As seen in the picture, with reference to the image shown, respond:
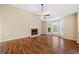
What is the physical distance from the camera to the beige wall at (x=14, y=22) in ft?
21.2

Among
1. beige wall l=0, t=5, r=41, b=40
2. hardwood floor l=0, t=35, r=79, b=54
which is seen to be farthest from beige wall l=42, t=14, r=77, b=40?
beige wall l=0, t=5, r=41, b=40

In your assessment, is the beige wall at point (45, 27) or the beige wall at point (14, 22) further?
the beige wall at point (45, 27)

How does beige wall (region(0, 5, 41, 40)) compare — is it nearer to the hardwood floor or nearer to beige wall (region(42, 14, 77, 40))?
the hardwood floor

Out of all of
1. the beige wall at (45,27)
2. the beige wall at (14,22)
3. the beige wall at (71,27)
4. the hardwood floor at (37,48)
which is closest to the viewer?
the hardwood floor at (37,48)

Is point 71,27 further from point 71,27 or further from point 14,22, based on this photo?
point 14,22

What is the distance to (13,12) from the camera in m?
7.31

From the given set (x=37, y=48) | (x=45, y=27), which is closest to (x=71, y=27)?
(x=37, y=48)

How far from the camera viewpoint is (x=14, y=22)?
7449 mm

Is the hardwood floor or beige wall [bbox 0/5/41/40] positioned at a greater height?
beige wall [bbox 0/5/41/40]

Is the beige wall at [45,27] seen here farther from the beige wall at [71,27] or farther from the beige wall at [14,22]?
the beige wall at [71,27]

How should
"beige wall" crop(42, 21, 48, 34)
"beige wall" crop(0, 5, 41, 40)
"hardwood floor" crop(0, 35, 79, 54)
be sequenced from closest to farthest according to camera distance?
"hardwood floor" crop(0, 35, 79, 54)
"beige wall" crop(0, 5, 41, 40)
"beige wall" crop(42, 21, 48, 34)

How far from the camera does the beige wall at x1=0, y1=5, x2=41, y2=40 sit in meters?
6.47

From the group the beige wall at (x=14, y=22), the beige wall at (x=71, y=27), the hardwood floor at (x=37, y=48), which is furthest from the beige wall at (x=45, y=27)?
the hardwood floor at (x=37, y=48)
